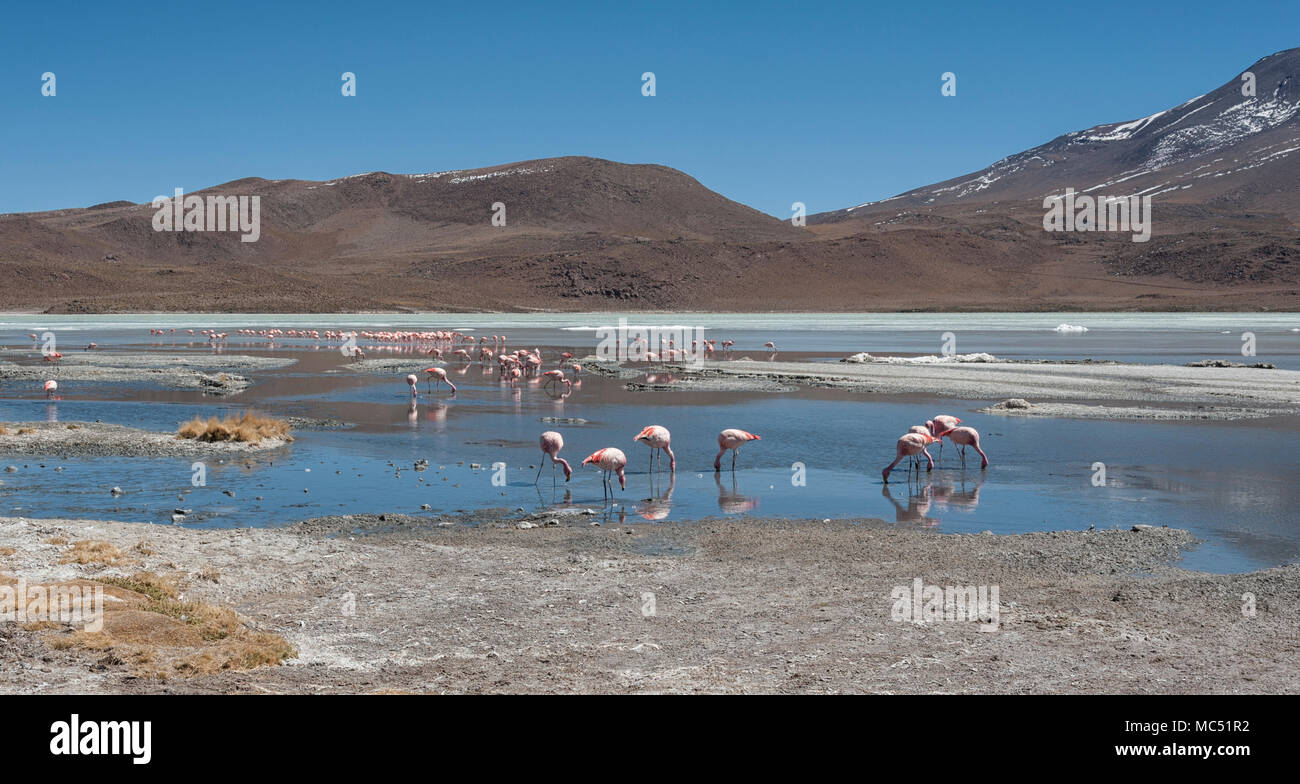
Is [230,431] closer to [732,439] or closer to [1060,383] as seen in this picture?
[732,439]

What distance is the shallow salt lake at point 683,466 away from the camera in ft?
38.1

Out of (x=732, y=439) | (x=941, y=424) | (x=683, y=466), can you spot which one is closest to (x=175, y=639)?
(x=732, y=439)

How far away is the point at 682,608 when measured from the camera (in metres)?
7.87

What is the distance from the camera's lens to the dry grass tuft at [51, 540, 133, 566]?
8.44 meters

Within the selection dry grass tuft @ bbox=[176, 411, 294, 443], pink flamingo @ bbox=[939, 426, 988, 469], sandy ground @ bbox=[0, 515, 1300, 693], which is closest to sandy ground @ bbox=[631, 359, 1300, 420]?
pink flamingo @ bbox=[939, 426, 988, 469]

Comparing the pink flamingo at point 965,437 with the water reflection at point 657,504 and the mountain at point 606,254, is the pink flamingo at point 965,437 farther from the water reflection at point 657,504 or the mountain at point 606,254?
the mountain at point 606,254

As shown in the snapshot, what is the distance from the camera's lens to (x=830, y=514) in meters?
11.7

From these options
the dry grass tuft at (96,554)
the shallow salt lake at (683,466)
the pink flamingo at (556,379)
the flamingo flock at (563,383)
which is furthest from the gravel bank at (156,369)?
the dry grass tuft at (96,554)

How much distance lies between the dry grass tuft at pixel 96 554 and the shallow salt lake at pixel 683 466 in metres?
2.14

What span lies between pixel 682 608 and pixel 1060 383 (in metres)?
21.6

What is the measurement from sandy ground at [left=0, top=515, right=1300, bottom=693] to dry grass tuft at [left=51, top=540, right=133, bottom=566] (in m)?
0.13
